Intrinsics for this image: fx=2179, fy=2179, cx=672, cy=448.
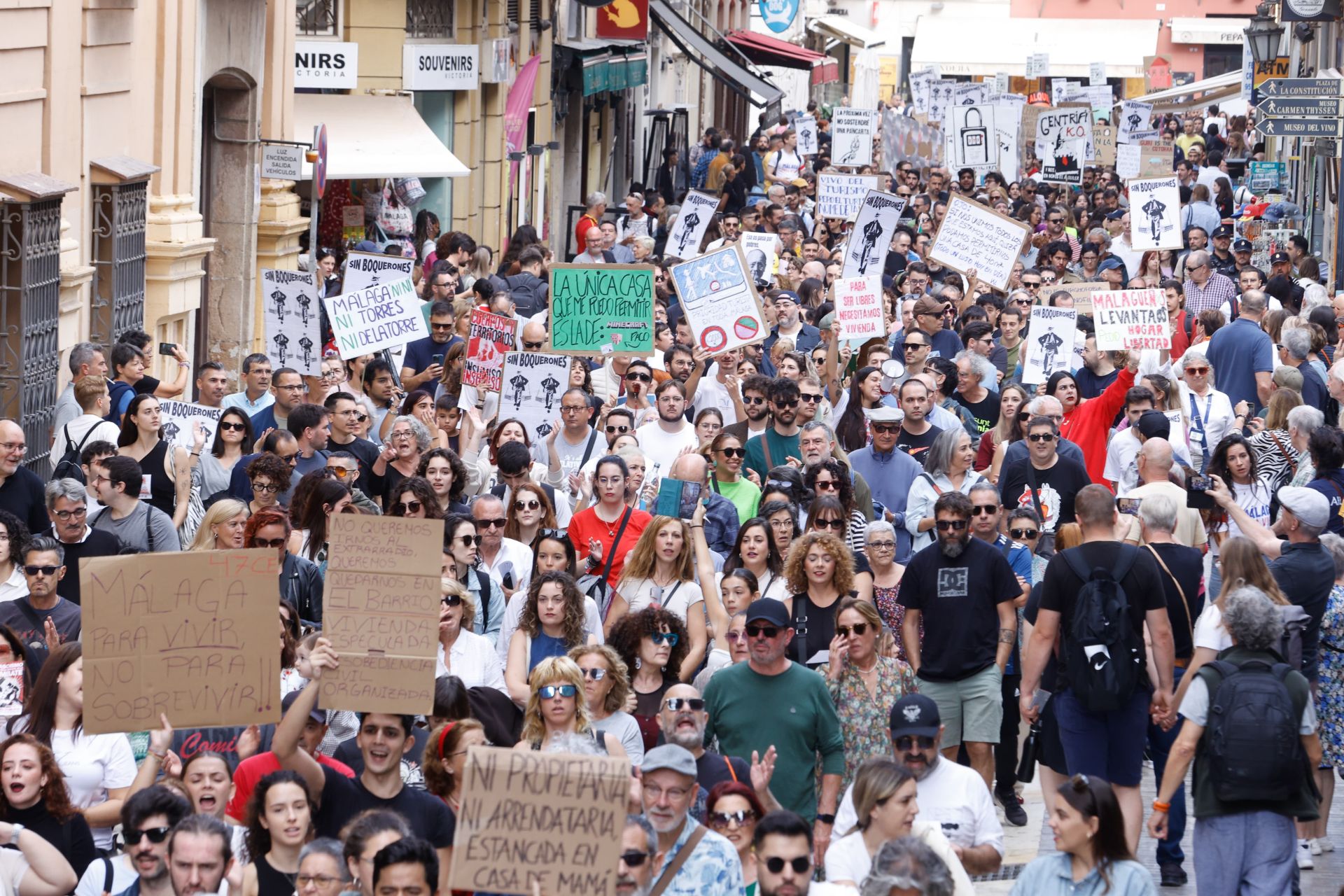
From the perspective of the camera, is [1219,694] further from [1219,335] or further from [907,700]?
[1219,335]

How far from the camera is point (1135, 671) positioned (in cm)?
873

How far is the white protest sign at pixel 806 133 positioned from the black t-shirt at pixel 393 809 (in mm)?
31725

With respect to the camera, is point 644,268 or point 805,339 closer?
point 644,268

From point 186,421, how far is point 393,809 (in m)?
5.19

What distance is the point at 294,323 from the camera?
13.6 meters

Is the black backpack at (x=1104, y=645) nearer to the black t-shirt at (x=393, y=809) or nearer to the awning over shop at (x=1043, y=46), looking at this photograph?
the black t-shirt at (x=393, y=809)

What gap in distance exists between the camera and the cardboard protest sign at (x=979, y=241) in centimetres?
1769

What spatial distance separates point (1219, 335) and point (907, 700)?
8723mm

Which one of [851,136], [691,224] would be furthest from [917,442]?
[851,136]

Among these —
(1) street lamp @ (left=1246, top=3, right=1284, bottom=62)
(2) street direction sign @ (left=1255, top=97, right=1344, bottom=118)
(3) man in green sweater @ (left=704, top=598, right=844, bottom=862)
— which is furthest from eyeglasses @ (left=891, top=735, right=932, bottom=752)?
(1) street lamp @ (left=1246, top=3, right=1284, bottom=62)

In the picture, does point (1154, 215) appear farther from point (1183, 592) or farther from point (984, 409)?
point (1183, 592)

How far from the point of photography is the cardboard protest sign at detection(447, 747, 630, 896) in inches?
227

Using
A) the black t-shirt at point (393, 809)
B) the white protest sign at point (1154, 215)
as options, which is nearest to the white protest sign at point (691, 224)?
the white protest sign at point (1154, 215)

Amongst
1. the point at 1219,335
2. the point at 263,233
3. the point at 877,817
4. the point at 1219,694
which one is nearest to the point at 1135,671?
the point at 1219,694
